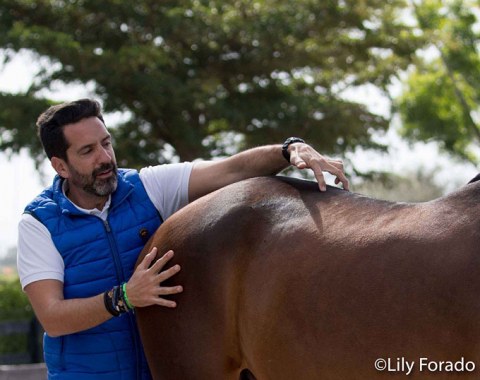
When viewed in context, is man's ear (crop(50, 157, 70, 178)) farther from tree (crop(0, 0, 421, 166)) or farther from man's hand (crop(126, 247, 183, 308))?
tree (crop(0, 0, 421, 166))

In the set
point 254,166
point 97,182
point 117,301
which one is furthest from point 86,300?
point 254,166

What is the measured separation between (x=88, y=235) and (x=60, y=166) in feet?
1.07

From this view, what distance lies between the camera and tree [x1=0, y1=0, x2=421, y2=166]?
11672 mm

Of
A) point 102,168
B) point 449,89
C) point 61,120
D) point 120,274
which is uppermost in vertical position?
point 449,89

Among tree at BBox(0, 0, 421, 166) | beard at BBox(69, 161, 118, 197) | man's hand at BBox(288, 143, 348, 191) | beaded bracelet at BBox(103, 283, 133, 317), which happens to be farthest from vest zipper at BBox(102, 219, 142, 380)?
tree at BBox(0, 0, 421, 166)

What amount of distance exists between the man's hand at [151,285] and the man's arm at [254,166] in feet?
1.61

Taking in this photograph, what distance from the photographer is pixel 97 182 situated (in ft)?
10.1

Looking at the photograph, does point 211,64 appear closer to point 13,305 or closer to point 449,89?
point 13,305

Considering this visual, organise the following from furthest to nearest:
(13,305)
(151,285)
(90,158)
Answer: (13,305)
(90,158)
(151,285)

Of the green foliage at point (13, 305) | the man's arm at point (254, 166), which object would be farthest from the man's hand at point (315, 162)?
the green foliage at point (13, 305)

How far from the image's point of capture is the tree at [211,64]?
11672 mm

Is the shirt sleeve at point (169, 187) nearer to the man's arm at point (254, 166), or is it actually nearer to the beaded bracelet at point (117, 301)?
the man's arm at point (254, 166)

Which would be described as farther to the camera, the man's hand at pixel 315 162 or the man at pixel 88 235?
the man at pixel 88 235

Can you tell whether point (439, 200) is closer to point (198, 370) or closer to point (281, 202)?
point (281, 202)
